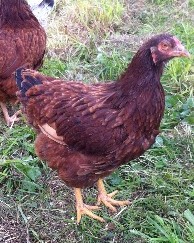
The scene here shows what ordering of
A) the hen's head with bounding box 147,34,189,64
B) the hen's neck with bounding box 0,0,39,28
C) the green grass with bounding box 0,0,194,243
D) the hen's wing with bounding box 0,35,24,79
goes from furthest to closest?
the hen's neck with bounding box 0,0,39,28 < the hen's wing with bounding box 0,35,24,79 < the green grass with bounding box 0,0,194,243 < the hen's head with bounding box 147,34,189,64

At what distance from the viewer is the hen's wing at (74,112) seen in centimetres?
258

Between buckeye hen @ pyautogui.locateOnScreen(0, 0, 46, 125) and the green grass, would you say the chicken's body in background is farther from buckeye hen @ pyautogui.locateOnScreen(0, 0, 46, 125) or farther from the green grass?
buckeye hen @ pyautogui.locateOnScreen(0, 0, 46, 125)

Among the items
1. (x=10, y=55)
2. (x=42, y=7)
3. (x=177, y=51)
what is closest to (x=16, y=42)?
(x=10, y=55)

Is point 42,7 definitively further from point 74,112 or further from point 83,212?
point 83,212

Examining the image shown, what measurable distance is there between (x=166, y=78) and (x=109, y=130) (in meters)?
1.66

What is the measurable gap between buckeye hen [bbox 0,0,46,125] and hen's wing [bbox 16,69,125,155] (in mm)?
563

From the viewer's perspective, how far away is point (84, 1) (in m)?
5.07

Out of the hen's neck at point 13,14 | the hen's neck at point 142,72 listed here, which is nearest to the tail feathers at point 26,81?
the hen's neck at point 142,72

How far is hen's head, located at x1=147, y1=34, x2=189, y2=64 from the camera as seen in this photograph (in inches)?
94.9

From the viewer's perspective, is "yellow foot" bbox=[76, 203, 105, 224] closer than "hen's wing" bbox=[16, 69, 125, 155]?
No

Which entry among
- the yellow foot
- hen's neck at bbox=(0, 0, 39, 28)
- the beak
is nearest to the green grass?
the yellow foot

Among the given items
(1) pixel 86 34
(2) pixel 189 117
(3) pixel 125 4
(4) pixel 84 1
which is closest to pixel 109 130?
(2) pixel 189 117

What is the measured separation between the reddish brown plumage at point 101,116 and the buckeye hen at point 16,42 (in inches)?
27.2

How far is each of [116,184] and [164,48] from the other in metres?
1.20
